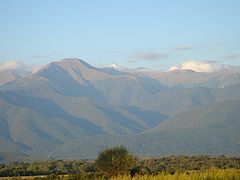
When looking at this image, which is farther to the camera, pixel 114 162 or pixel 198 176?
pixel 114 162

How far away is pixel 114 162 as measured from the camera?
55.8 metres

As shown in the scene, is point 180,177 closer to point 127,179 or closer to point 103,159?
point 127,179

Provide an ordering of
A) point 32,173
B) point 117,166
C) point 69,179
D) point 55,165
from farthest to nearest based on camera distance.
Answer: point 55,165 → point 32,173 → point 117,166 → point 69,179

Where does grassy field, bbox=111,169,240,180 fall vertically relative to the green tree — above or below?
above

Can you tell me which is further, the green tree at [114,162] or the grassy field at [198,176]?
the green tree at [114,162]

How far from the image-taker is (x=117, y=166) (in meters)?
55.8

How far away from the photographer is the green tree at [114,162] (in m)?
55.7

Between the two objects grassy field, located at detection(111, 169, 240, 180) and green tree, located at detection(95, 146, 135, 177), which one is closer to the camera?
grassy field, located at detection(111, 169, 240, 180)

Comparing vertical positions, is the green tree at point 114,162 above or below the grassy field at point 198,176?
below

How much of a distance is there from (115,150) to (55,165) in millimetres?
24098

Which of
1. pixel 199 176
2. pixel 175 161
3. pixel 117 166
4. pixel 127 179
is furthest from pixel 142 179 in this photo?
pixel 175 161

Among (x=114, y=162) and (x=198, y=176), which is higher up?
(x=198, y=176)

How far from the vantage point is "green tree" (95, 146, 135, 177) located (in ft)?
183

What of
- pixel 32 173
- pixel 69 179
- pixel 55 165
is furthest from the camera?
pixel 55 165
